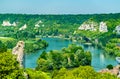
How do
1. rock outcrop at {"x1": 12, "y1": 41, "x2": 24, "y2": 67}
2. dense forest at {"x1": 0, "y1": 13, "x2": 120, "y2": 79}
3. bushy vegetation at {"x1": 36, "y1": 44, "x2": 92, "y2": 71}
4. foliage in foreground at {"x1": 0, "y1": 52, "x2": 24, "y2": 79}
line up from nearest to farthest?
foliage in foreground at {"x1": 0, "y1": 52, "x2": 24, "y2": 79}
dense forest at {"x1": 0, "y1": 13, "x2": 120, "y2": 79}
rock outcrop at {"x1": 12, "y1": 41, "x2": 24, "y2": 67}
bushy vegetation at {"x1": 36, "y1": 44, "x2": 92, "y2": 71}

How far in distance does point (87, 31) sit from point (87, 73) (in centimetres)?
12705

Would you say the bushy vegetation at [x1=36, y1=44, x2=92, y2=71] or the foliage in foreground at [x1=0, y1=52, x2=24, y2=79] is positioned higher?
the foliage in foreground at [x1=0, y1=52, x2=24, y2=79]

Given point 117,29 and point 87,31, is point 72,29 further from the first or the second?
point 117,29

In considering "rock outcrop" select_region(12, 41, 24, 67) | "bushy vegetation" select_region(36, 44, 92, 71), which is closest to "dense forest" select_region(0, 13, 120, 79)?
"bushy vegetation" select_region(36, 44, 92, 71)

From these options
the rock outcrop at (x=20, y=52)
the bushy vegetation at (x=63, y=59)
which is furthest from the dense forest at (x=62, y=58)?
the rock outcrop at (x=20, y=52)

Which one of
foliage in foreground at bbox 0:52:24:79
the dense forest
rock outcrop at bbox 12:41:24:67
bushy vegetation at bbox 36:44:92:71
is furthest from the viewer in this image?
bushy vegetation at bbox 36:44:92:71

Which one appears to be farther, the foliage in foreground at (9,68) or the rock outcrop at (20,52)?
the rock outcrop at (20,52)

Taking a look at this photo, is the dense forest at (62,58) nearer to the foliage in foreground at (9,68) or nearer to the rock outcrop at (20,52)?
the foliage in foreground at (9,68)

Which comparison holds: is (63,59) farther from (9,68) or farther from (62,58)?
(9,68)

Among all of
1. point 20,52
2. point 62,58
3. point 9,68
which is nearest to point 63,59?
point 62,58

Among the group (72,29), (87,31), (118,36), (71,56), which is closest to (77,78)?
(71,56)

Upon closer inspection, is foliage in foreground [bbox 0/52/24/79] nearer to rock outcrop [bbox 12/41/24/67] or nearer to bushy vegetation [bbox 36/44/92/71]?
rock outcrop [bbox 12/41/24/67]

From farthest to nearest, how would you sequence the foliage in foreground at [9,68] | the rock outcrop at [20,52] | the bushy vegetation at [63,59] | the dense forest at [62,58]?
the bushy vegetation at [63,59] < the rock outcrop at [20,52] < the dense forest at [62,58] < the foliage in foreground at [9,68]

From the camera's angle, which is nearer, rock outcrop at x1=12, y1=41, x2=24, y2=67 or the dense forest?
the dense forest
